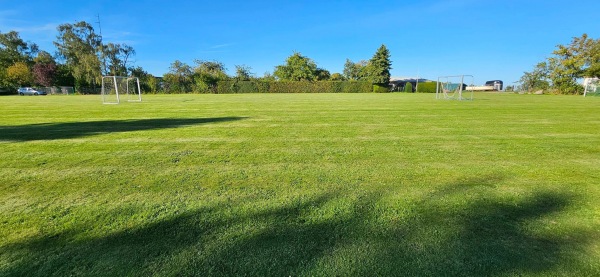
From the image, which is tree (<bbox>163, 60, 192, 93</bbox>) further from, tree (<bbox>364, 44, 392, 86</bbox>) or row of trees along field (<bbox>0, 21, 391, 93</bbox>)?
tree (<bbox>364, 44, 392, 86</bbox>)

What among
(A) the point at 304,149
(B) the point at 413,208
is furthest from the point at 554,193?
(A) the point at 304,149

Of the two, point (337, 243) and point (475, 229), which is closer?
point (337, 243)

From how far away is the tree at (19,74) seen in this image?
1843 inches

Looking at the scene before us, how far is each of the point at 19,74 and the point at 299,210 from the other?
64476 millimetres

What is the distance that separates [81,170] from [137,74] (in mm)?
55031

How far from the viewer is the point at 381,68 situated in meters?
53.3

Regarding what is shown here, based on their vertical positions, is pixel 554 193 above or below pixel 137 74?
below

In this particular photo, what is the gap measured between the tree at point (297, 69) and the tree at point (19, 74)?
43362 mm

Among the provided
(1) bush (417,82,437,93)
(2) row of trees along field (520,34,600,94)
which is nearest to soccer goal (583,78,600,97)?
(2) row of trees along field (520,34,600,94)

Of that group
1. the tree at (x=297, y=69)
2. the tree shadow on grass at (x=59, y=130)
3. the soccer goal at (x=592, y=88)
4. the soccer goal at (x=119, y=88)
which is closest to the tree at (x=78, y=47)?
the soccer goal at (x=119, y=88)

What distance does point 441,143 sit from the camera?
18.2 feet

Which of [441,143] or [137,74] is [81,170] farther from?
[137,74]

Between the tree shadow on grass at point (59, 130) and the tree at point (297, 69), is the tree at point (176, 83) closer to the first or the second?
the tree at point (297, 69)

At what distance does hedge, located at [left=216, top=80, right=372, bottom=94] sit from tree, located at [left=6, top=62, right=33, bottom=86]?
32.2m
